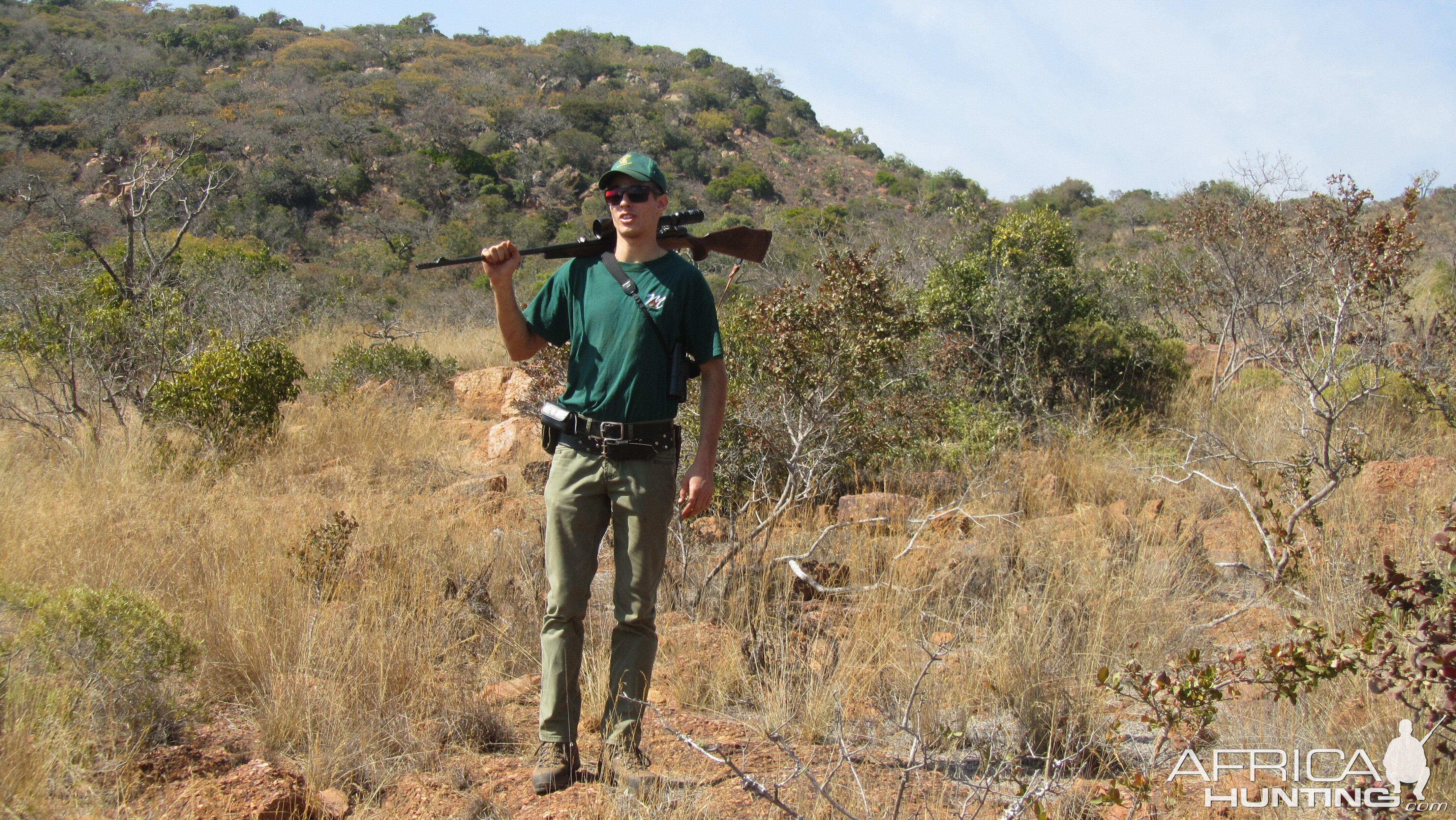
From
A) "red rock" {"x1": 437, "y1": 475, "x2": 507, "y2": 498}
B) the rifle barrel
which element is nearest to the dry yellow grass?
"red rock" {"x1": 437, "y1": 475, "x2": 507, "y2": 498}

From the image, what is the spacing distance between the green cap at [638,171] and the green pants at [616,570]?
89 cm

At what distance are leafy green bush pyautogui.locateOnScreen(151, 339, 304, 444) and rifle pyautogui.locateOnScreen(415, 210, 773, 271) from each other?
4320 millimetres

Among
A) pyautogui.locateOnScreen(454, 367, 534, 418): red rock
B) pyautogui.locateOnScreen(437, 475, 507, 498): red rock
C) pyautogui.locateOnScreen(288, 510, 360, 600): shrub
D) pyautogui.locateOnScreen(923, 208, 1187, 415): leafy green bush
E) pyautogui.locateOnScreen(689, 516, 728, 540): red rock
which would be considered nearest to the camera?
pyautogui.locateOnScreen(288, 510, 360, 600): shrub

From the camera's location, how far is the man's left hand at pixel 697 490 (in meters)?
2.87

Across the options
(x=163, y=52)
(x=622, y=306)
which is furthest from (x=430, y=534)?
(x=163, y=52)

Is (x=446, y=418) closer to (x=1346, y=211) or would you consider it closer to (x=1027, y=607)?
(x=1027, y=607)

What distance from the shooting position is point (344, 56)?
41.0 m

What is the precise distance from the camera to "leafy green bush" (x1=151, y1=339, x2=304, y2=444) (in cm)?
Answer: 666

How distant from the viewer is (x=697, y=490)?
2.89m

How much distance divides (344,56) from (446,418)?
38.4 m

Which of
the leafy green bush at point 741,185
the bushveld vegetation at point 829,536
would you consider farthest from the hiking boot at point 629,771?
the leafy green bush at point 741,185

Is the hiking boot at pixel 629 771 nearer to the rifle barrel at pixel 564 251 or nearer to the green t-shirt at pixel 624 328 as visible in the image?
the green t-shirt at pixel 624 328

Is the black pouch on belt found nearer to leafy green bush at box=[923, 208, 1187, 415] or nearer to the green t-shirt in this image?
the green t-shirt
